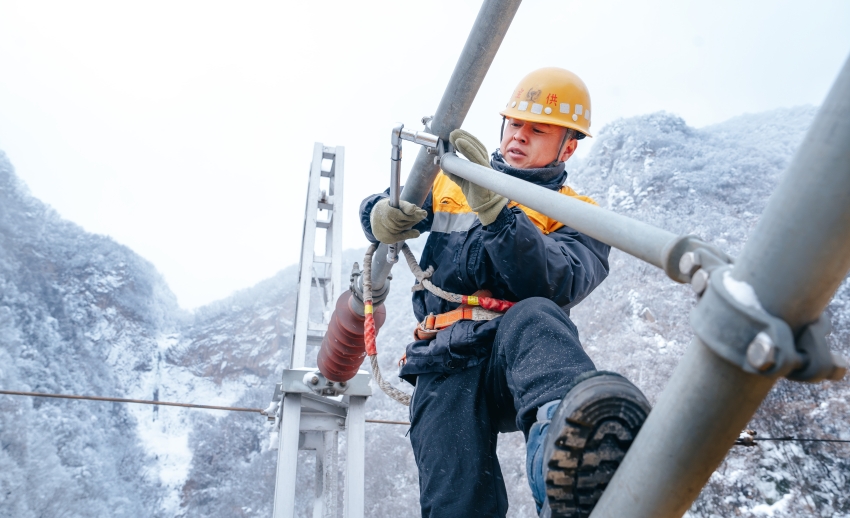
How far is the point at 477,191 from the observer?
1.54 meters

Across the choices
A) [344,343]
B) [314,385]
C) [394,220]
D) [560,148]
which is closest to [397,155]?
[394,220]

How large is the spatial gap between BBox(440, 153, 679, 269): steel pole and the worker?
0.21 meters

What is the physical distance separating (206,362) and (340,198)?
44.8ft

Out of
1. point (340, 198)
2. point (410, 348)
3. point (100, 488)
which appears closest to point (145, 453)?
point (100, 488)

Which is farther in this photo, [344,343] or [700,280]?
[344,343]

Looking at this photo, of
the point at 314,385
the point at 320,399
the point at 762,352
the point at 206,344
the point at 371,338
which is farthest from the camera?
the point at 206,344

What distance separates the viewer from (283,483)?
3.61 meters

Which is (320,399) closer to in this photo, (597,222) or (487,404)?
(487,404)

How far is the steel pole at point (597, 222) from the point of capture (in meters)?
0.80

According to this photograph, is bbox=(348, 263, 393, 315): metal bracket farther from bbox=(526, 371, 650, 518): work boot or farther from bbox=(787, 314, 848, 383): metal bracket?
bbox=(787, 314, 848, 383): metal bracket

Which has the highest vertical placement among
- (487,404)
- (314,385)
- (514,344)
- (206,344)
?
(514,344)

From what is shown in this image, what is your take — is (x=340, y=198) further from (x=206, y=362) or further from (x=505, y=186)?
(x=206, y=362)

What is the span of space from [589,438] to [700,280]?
0.97 feet

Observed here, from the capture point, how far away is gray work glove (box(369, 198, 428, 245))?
1.94 m
